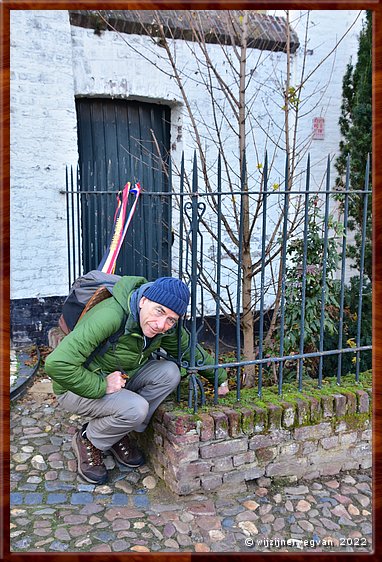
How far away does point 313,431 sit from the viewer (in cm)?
344

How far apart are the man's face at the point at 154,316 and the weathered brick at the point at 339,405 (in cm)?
125

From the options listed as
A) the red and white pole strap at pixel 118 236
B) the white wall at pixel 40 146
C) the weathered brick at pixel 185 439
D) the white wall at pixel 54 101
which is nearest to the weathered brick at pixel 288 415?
the weathered brick at pixel 185 439

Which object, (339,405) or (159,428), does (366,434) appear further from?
(159,428)

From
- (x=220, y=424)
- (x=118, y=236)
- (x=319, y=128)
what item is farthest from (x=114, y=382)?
(x=319, y=128)

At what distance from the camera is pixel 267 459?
11.0ft

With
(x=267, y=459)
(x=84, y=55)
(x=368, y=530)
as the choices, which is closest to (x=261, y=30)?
(x=84, y=55)

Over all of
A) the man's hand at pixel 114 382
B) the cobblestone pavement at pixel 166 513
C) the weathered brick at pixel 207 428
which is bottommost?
the cobblestone pavement at pixel 166 513

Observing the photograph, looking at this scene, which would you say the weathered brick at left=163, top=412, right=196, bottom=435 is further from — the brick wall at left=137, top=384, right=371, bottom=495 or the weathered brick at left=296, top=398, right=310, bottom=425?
the weathered brick at left=296, top=398, right=310, bottom=425

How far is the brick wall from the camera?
3129 millimetres

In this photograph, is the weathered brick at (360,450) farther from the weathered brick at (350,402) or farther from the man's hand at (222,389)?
the man's hand at (222,389)

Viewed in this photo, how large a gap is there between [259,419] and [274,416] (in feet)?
0.33

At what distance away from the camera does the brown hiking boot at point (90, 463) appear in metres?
3.32

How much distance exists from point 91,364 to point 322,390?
1.47 meters

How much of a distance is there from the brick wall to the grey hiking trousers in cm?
12
